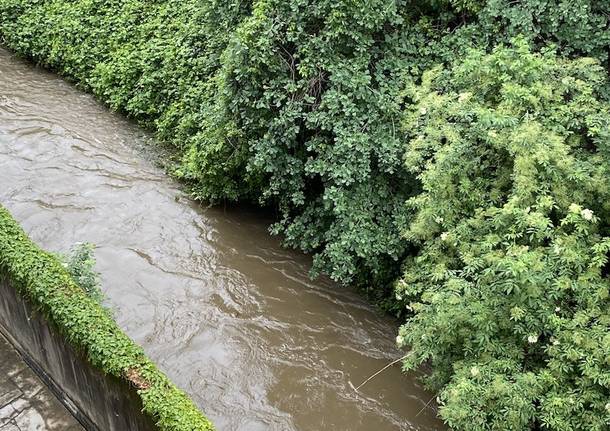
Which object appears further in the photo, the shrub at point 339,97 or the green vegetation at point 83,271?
the shrub at point 339,97

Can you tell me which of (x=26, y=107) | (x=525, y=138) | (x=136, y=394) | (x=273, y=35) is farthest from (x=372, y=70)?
→ (x=26, y=107)

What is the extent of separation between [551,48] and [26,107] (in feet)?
31.5

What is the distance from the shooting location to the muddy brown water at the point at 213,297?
6.38 m

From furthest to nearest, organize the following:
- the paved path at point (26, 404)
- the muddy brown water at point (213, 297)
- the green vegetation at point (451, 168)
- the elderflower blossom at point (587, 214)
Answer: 1. the muddy brown water at point (213, 297)
2. the paved path at point (26, 404)
3. the elderflower blossom at point (587, 214)
4. the green vegetation at point (451, 168)

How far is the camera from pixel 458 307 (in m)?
5.44

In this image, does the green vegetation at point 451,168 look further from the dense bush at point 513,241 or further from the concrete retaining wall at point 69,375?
the concrete retaining wall at point 69,375

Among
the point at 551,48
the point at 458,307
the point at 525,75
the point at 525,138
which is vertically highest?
the point at 551,48

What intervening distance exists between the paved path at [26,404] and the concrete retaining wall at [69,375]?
7cm

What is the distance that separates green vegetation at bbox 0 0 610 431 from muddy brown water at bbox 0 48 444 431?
0.49 m

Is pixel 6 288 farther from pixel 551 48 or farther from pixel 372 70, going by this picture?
pixel 551 48

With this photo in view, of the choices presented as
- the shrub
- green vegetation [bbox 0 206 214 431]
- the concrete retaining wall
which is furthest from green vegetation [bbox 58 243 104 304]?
the shrub

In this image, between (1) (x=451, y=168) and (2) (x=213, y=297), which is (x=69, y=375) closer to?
(2) (x=213, y=297)

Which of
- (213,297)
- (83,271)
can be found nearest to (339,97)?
(213,297)

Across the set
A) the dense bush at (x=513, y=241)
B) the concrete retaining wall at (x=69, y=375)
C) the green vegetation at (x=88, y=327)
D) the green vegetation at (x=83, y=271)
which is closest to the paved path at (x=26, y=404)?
the concrete retaining wall at (x=69, y=375)
